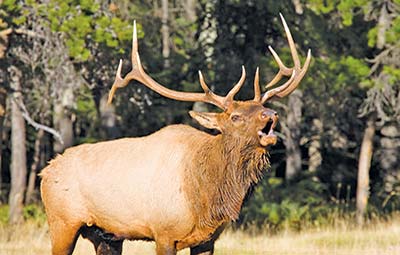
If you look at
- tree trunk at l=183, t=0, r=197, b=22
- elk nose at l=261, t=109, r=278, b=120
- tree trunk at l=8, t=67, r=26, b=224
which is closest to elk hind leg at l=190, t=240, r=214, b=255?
elk nose at l=261, t=109, r=278, b=120

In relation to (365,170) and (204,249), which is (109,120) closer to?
(365,170)

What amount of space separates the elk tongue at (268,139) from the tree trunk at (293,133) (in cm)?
1428

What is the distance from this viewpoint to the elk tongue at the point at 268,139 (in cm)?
916

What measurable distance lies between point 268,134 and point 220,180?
0.78m

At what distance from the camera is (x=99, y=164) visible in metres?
10.3

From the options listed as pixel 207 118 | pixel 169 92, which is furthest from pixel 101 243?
pixel 207 118

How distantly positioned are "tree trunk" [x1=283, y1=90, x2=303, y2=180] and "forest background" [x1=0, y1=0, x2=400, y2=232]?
4 centimetres

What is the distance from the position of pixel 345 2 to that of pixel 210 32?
10.3 feet

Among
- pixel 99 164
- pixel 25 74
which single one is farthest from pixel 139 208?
pixel 25 74

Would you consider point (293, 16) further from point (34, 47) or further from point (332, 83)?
point (34, 47)

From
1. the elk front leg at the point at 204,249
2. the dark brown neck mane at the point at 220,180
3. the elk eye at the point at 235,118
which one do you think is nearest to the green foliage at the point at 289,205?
the elk front leg at the point at 204,249

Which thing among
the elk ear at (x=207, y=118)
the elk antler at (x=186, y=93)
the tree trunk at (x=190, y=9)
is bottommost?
the elk ear at (x=207, y=118)

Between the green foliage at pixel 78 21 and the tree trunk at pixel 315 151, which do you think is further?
the tree trunk at pixel 315 151

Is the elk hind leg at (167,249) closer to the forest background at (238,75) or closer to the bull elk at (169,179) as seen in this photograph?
the bull elk at (169,179)
